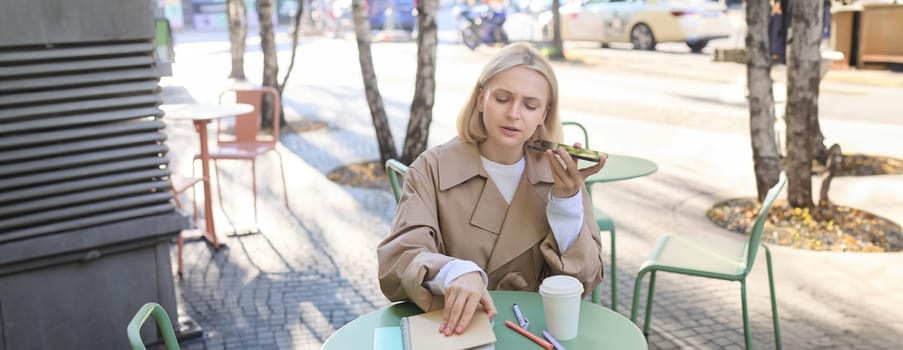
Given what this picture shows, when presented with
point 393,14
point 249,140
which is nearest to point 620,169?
point 249,140

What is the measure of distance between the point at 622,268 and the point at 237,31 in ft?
31.4

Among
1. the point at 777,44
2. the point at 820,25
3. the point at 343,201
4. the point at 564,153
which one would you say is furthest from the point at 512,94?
the point at 777,44

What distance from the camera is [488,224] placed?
270 centimetres

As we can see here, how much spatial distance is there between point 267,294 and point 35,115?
1.89 m

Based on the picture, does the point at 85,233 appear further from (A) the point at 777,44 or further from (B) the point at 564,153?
(A) the point at 777,44

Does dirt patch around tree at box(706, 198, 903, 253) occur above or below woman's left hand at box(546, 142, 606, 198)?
below

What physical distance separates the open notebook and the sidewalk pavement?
8.06 ft

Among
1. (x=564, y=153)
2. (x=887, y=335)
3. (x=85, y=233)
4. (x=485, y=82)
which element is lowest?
(x=887, y=335)

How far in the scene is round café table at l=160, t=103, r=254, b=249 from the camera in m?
6.22

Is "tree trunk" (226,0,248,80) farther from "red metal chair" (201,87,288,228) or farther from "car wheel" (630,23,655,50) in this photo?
"car wheel" (630,23,655,50)

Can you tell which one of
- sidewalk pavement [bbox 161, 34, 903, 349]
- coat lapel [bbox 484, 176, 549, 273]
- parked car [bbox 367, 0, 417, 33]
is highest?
parked car [bbox 367, 0, 417, 33]

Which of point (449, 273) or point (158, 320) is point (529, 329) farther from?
point (158, 320)

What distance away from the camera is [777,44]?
15.9 metres

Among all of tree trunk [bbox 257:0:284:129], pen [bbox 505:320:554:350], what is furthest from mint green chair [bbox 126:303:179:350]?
tree trunk [bbox 257:0:284:129]
